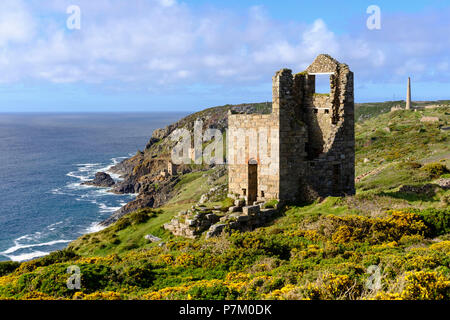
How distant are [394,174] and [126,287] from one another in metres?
24.0

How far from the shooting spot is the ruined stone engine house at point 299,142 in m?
21.5

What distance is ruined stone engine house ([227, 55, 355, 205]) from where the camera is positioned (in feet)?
70.6

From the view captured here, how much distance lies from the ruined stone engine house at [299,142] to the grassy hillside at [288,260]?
5.56ft

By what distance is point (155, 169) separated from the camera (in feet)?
317

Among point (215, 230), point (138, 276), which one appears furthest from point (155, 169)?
point (138, 276)

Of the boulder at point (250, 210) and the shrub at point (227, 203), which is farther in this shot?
the shrub at point (227, 203)

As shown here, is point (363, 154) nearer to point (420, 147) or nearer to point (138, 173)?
point (420, 147)

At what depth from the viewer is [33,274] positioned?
12.5 metres

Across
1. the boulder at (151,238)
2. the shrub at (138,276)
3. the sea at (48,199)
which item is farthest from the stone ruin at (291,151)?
the sea at (48,199)

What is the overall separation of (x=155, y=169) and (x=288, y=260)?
84.6 meters

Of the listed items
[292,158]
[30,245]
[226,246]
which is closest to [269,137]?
[292,158]

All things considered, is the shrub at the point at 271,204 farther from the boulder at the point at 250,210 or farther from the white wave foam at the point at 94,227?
the white wave foam at the point at 94,227

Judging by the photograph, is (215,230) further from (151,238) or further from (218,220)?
(151,238)
